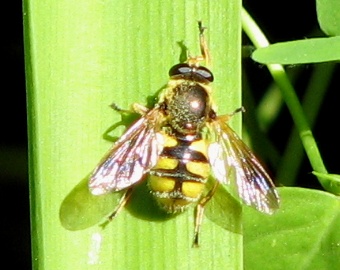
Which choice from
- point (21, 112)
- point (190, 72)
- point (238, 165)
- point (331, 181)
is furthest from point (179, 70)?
point (21, 112)

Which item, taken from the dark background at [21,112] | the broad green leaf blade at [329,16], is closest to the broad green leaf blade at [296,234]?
the broad green leaf blade at [329,16]

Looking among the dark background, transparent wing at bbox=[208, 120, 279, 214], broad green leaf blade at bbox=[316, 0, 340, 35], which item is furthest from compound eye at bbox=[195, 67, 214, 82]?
the dark background

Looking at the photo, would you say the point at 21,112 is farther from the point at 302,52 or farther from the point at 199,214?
the point at 302,52

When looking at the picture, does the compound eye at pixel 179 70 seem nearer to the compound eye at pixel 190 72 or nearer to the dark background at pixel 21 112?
the compound eye at pixel 190 72

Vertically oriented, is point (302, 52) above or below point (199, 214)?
above

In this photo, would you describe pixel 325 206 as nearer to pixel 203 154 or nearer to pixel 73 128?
pixel 203 154
